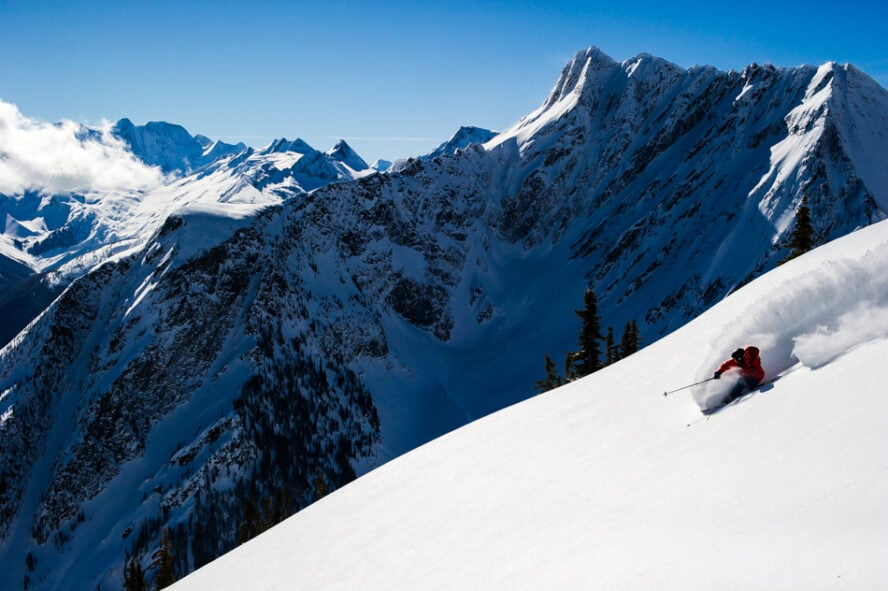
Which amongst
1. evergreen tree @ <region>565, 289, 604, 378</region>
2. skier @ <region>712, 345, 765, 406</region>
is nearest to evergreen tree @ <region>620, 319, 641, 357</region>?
evergreen tree @ <region>565, 289, 604, 378</region>

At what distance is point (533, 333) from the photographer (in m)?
146

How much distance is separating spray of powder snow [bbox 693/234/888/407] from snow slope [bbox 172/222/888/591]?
4cm

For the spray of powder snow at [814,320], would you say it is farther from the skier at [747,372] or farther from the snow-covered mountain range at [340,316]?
the snow-covered mountain range at [340,316]

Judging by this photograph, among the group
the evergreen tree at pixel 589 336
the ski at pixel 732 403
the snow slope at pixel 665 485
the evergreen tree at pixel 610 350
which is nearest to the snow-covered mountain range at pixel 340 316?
the evergreen tree at pixel 610 350

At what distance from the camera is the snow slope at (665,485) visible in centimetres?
723

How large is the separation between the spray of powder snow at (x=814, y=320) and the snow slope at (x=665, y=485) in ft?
0.12

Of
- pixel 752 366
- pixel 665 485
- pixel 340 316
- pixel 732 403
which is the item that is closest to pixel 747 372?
pixel 752 366

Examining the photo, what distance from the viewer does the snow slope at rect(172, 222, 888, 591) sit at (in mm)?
7227

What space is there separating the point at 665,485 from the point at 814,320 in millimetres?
5275

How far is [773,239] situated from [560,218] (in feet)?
266

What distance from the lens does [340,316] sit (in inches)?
5684

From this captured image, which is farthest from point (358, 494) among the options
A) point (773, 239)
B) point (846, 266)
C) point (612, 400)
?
point (773, 239)

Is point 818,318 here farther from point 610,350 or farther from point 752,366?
point 610,350

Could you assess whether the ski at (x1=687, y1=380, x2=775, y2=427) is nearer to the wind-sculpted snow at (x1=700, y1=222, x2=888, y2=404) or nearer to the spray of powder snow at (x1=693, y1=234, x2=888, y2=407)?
the spray of powder snow at (x1=693, y1=234, x2=888, y2=407)
